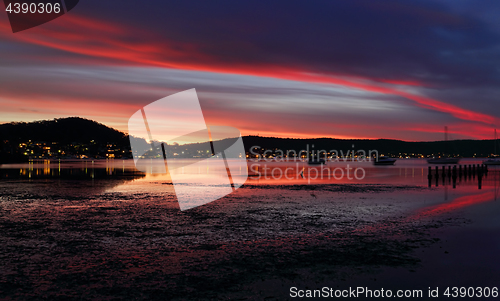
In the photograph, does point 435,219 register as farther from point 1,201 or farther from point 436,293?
point 1,201

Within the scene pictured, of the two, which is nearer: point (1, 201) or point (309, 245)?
point (309, 245)

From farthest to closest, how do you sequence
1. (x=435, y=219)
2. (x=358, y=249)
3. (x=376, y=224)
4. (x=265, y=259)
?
(x=435, y=219)
(x=376, y=224)
(x=358, y=249)
(x=265, y=259)

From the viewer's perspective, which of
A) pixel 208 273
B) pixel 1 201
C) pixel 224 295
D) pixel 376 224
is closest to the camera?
pixel 224 295

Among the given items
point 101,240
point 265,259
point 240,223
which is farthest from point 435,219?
point 101,240

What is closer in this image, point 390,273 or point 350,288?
point 350,288

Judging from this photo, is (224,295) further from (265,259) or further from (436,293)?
(436,293)

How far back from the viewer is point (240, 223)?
1595 centimetres

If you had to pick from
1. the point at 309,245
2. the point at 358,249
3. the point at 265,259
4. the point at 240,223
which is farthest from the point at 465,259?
the point at 240,223

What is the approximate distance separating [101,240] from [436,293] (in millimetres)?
10273

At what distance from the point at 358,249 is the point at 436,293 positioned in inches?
132

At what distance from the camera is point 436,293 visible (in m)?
8.27

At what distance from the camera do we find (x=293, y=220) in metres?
16.8

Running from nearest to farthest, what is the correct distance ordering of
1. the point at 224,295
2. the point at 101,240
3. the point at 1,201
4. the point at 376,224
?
the point at 224,295, the point at 101,240, the point at 376,224, the point at 1,201

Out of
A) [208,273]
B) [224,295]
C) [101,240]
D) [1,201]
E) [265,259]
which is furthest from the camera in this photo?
[1,201]
